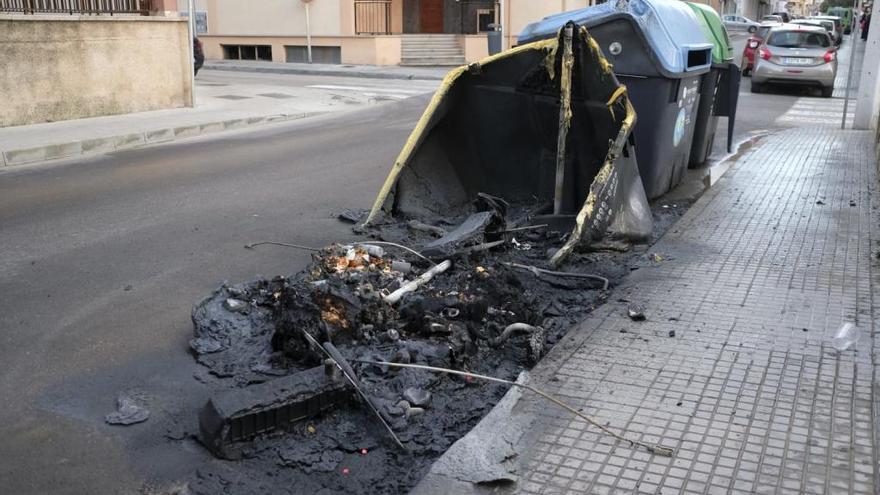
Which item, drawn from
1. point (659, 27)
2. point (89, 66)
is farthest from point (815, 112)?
point (89, 66)

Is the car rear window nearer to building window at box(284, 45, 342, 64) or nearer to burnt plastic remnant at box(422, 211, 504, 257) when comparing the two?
building window at box(284, 45, 342, 64)

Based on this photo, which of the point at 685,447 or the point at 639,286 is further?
the point at 639,286

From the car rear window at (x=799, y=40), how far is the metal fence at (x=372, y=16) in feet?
45.9

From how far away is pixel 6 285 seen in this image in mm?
5848

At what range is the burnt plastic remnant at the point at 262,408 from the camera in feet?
12.1

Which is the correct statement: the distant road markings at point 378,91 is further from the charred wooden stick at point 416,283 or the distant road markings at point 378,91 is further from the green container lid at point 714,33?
the charred wooden stick at point 416,283

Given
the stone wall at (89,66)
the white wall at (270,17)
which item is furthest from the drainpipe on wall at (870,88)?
the white wall at (270,17)

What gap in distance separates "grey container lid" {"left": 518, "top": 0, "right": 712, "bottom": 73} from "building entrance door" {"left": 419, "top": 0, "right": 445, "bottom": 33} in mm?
24194

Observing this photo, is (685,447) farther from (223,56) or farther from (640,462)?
(223,56)

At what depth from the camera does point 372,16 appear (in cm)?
3014

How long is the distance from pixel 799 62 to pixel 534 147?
15247 mm

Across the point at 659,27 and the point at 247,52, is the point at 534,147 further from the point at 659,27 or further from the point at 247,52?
the point at 247,52

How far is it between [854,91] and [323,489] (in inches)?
888

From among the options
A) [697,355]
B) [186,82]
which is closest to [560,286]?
[697,355]
